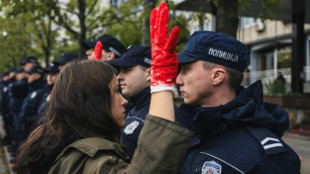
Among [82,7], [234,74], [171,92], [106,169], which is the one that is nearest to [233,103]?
[234,74]

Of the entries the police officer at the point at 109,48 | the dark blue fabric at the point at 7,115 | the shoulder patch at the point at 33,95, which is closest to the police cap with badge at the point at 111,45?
the police officer at the point at 109,48

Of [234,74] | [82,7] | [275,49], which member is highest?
[82,7]

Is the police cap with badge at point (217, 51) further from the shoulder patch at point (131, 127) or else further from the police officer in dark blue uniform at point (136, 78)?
the police officer in dark blue uniform at point (136, 78)

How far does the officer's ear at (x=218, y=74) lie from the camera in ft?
7.09

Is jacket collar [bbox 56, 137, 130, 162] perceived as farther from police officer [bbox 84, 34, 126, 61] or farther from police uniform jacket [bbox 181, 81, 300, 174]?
police officer [bbox 84, 34, 126, 61]

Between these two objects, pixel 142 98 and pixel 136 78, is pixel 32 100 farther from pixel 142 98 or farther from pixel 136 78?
pixel 142 98

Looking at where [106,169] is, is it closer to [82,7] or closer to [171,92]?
[171,92]

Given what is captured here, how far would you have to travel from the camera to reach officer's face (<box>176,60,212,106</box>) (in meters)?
2.19

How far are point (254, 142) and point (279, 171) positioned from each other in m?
0.20

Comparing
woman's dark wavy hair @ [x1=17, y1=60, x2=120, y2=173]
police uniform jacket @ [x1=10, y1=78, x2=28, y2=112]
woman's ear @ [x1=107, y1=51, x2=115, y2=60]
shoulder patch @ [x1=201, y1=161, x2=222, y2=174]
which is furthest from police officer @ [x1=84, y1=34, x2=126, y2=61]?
police uniform jacket @ [x1=10, y1=78, x2=28, y2=112]

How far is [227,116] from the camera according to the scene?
198 centimetres

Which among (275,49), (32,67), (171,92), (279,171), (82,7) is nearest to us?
(171,92)

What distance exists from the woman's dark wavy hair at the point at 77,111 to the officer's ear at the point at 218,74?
0.69 metres

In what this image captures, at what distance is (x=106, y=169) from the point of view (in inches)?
58.8
